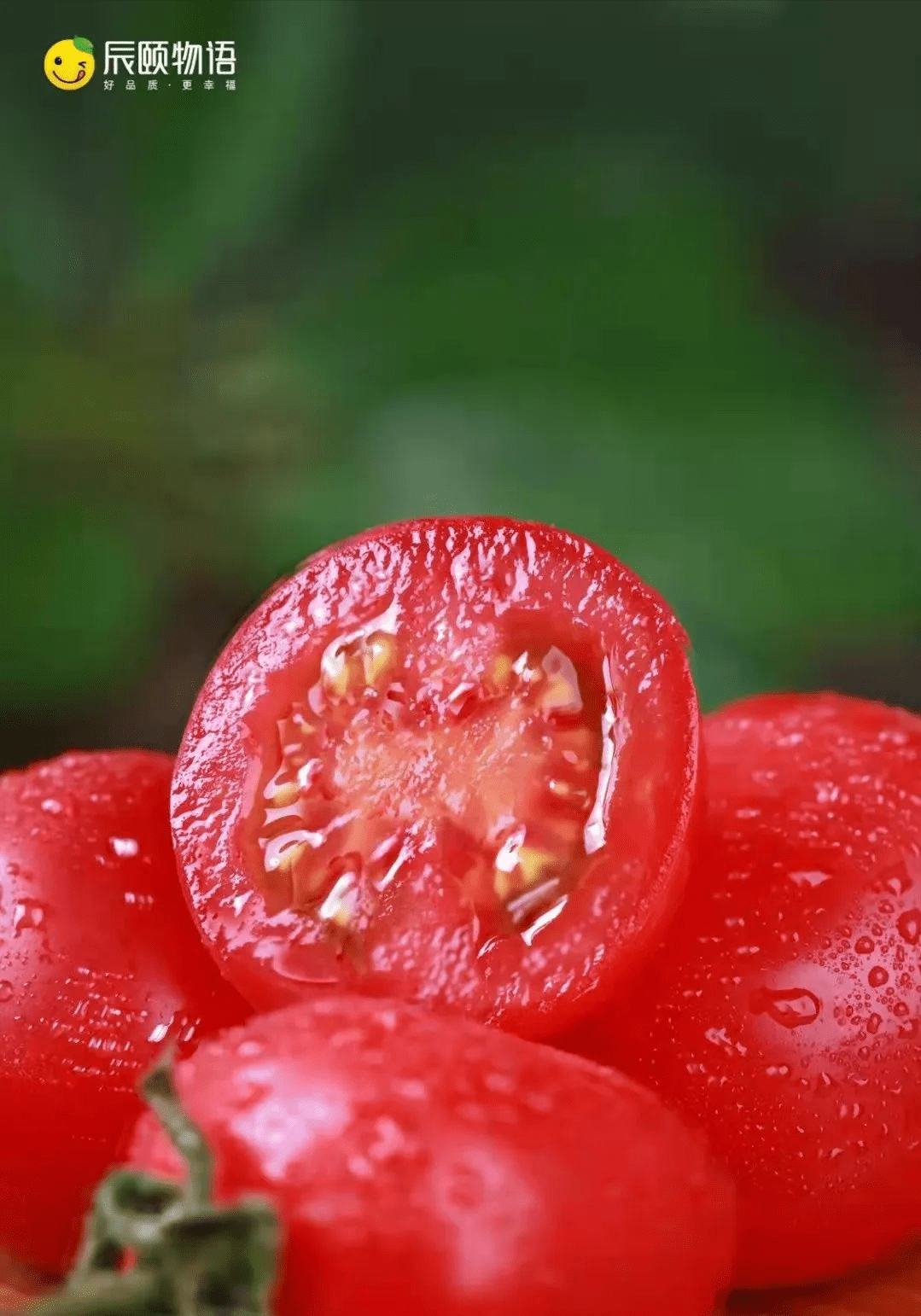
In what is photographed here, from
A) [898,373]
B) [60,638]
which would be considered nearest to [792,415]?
[898,373]

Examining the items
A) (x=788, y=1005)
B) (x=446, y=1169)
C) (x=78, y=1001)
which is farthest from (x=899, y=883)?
(x=78, y=1001)

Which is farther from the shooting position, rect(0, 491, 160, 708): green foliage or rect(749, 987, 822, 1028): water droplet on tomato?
rect(0, 491, 160, 708): green foliage

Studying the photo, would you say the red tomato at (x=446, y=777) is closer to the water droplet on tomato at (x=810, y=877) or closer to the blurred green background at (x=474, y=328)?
the water droplet on tomato at (x=810, y=877)

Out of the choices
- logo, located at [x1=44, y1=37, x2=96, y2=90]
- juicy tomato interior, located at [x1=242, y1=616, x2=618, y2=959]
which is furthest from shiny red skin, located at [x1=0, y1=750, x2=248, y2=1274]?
logo, located at [x1=44, y1=37, x2=96, y2=90]

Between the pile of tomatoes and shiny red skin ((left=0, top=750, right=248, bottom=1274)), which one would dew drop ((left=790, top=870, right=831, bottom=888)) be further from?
shiny red skin ((left=0, top=750, right=248, bottom=1274))

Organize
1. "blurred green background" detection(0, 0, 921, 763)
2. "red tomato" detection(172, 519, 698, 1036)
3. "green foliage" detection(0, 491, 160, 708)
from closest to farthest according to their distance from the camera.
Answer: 1. "red tomato" detection(172, 519, 698, 1036)
2. "blurred green background" detection(0, 0, 921, 763)
3. "green foliage" detection(0, 491, 160, 708)

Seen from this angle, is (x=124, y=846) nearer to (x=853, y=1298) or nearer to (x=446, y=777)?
(x=446, y=777)

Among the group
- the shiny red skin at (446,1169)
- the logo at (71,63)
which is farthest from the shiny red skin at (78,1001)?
the logo at (71,63)
